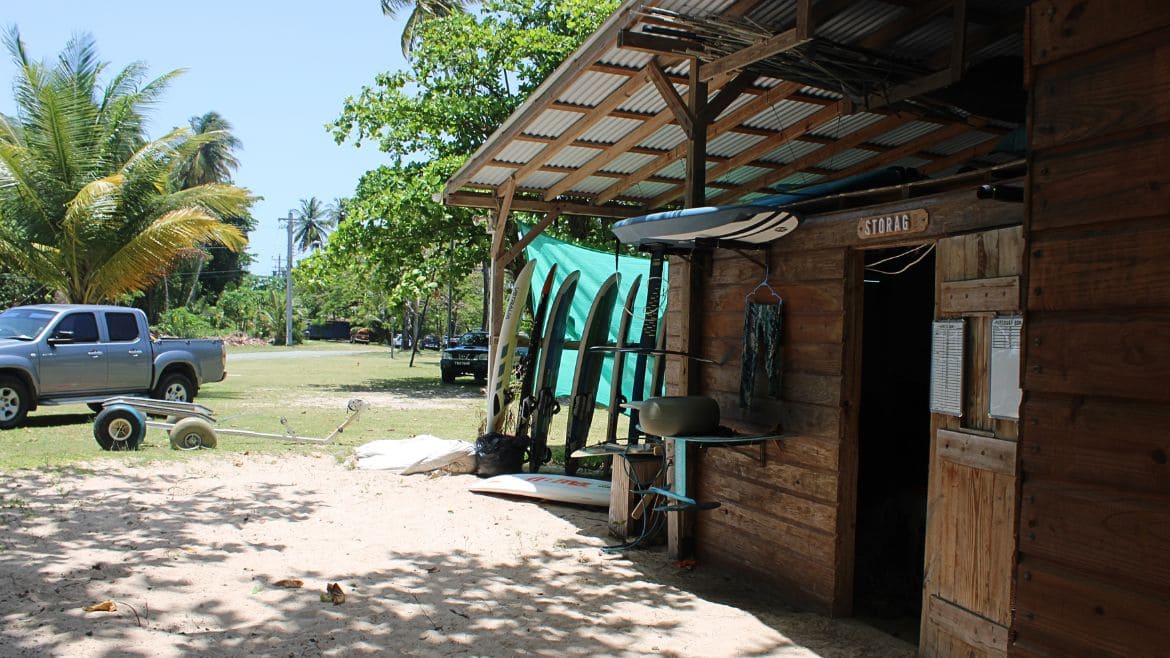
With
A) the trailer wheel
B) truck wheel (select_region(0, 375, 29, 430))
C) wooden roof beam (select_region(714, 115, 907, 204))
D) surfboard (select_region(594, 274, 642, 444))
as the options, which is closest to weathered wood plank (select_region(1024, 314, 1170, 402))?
wooden roof beam (select_region(714, 115, 907, 204))

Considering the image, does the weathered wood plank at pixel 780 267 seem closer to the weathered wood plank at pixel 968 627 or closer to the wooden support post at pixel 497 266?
the weathered wood plank at pixel 968 627

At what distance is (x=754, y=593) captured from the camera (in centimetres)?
535

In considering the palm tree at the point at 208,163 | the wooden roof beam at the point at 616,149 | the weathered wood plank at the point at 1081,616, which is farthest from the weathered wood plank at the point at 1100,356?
the palm tree at the point at 208,163

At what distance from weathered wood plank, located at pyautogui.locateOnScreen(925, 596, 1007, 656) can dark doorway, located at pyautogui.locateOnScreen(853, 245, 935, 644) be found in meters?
1.71

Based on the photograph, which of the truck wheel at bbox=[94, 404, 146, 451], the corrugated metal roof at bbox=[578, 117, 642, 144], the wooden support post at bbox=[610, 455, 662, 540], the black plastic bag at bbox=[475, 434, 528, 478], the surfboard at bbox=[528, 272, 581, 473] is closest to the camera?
the wooden support post at bbox=[610, 455, 662, 540]

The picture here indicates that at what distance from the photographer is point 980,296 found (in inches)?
156

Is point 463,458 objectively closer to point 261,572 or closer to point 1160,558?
point 261,572

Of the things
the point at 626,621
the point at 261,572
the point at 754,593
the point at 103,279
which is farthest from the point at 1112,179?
the point at 103,279

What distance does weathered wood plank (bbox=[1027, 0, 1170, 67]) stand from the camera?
6.48 ft

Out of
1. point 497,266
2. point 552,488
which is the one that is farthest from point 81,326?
point 552,488

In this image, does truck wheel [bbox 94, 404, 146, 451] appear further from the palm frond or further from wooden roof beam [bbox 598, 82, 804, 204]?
the palm frond

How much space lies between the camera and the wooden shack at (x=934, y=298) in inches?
78.5

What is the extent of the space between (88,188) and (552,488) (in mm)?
11012

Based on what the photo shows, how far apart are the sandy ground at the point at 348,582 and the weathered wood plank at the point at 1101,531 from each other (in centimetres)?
237
